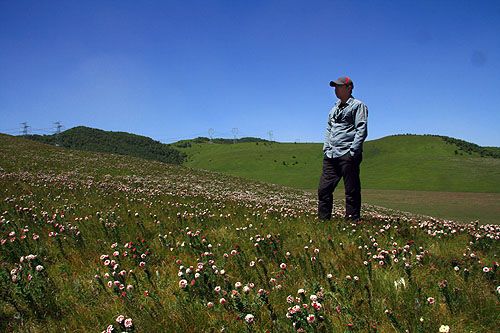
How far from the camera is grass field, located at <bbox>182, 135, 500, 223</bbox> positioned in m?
44.9

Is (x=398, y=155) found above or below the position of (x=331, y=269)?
above

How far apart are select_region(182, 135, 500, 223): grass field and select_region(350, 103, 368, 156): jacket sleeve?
93.4ft

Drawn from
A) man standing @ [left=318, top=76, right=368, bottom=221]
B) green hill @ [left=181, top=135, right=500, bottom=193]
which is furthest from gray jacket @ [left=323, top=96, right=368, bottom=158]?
green hill @ [left=181, top=135, right=500, bottom=193]

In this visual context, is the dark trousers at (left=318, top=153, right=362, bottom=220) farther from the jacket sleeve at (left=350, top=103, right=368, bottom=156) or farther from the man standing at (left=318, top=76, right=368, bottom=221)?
the jacket sleeve at (left=350, top=103, right=368, bottom=156)

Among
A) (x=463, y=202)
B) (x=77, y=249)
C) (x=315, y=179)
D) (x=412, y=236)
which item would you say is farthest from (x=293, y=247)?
(x=315, y=179)

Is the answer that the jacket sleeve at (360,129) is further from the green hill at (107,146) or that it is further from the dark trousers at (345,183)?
the green hill at (107,146)

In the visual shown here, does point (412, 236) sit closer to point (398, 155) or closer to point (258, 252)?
point (258, 252)

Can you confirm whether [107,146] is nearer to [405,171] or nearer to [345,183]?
[405,171]

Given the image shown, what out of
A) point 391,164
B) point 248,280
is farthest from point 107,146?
point 248,280

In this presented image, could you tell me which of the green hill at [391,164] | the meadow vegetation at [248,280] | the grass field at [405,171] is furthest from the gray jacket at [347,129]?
the green hill at [391,164]

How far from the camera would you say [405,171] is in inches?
3420

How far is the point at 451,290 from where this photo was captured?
421cm

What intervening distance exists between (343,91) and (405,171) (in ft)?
281

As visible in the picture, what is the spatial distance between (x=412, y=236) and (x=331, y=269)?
289cm
